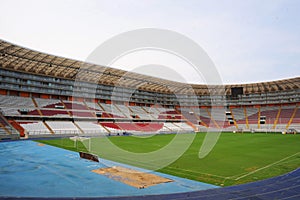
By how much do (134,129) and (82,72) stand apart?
20.0 m

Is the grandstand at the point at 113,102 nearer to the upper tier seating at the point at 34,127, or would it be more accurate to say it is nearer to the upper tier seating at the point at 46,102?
the upper tier seating at the point at 34,127

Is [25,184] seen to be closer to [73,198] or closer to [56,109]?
[73,198]

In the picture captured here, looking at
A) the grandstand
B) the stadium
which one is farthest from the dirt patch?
the grandstand

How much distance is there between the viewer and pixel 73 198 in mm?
11258

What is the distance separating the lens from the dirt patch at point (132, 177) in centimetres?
1392

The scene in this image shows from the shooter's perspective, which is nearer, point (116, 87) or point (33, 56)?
point (33, 56)

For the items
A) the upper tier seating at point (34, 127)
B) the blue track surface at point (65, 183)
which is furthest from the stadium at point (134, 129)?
the upper tier seating at point (34, 127)

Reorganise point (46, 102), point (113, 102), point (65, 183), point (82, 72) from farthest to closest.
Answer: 1. point (113, 102)
2. point (82, 72)
3. point (46, 102)
4. point (65, 183)

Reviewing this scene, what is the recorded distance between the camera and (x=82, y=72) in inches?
2288

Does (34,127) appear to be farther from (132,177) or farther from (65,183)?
(132,177)

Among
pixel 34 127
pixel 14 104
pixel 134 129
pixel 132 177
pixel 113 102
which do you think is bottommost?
pixel 134 129

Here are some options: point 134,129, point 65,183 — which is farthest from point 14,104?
point 65,183

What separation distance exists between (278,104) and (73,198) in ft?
275

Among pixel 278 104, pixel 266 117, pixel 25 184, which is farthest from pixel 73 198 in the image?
pixel 278 104
